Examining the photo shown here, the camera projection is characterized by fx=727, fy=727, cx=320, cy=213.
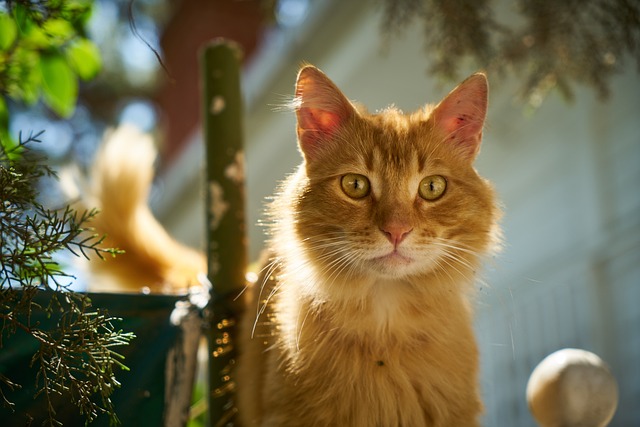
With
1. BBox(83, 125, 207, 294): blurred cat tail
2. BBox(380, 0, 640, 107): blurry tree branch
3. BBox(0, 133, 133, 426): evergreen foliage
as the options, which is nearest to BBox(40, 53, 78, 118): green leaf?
BBox(83, 125, 207, 294): blurred cat tail

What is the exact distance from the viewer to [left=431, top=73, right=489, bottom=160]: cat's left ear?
1684mm

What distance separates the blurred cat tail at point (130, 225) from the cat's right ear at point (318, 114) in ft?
2.18

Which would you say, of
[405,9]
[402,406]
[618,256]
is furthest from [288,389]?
[618,256]

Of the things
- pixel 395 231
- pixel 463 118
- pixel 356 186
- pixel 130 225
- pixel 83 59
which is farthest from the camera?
pixel 130 225

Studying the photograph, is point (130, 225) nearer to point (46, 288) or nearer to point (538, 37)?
point (46, 288)

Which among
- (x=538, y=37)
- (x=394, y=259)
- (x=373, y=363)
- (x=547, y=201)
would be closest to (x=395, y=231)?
(x=394, y=259)

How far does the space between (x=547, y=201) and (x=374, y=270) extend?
3.29 meters

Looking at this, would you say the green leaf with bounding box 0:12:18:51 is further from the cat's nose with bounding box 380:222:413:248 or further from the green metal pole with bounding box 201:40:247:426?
the cat's nose with bounding box 380:222:413:248

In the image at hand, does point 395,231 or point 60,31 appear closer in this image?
point 395,231

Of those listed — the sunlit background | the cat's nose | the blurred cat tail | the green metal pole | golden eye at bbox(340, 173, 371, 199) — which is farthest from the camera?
the sunlit background

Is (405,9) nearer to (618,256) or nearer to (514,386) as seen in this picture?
(618,256)

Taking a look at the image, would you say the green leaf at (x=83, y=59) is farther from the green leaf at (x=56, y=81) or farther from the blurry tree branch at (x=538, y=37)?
the blurry tree branch at (x=538, y=37)

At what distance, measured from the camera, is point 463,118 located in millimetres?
1738

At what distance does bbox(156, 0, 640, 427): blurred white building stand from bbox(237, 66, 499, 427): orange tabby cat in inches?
85.3
